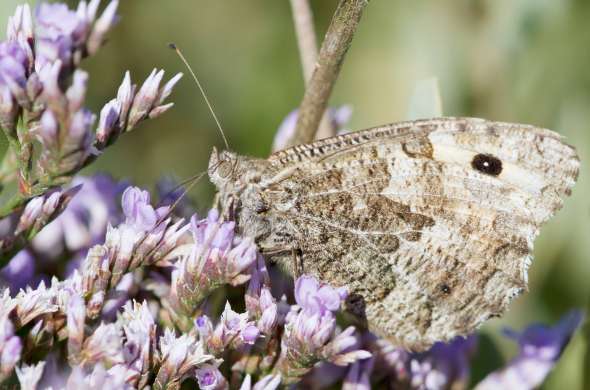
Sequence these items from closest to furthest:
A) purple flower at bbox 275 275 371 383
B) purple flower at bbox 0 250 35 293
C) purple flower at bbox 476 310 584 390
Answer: purple flower at bbox 275 275 371 383, purple flower at bbox 0 250 35 293, purple flower at bbox 476 310 584 390

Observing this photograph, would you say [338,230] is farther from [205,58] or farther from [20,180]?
[205,58]

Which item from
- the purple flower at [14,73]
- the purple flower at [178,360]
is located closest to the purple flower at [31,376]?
the purple flower at [178,360]

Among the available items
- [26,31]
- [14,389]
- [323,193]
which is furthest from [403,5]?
[14,389]

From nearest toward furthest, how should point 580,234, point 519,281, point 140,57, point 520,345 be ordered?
point 519,281, point 520,345, point 580,234, point 140,57

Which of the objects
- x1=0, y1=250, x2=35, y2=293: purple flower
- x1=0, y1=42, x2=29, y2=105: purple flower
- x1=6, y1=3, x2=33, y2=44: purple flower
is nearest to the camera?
x1=0, y1=42, x2=29, y2=105: purple flower

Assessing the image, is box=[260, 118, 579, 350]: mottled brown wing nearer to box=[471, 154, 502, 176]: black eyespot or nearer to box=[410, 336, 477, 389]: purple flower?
box=[471, 154, 502, 176]: black eyespot

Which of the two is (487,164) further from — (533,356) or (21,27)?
(21,27)

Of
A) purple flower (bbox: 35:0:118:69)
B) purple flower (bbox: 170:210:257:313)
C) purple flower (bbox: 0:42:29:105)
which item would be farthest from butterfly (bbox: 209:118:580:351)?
purple flower (bbox: 0:42:29:105)
